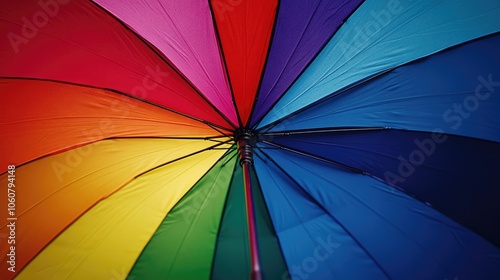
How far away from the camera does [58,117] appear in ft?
5.02

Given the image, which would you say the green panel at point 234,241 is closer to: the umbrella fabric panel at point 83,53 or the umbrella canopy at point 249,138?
the umbrella canopy at point 249,138

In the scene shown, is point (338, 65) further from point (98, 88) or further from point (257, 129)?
point (98, 88)

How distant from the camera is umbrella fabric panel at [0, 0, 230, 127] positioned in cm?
134

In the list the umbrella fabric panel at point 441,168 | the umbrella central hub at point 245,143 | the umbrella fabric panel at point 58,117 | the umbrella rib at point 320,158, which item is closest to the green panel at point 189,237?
the umbrella central hub at point 245,143

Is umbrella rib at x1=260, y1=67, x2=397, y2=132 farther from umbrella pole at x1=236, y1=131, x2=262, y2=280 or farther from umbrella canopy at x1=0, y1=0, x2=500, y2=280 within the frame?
umbrella pole at x1=236, y1=131, x2=262, y2=280

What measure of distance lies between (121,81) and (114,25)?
27cm

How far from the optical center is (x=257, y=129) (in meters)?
1.84

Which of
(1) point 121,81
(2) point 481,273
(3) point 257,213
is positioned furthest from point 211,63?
(2) point 481,273

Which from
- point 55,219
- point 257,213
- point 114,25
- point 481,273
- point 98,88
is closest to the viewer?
point 114,25

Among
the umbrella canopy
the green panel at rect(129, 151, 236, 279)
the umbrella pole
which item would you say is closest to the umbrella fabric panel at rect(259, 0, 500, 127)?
the umbrella canopy

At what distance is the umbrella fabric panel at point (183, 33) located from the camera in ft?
Answer: 4.51

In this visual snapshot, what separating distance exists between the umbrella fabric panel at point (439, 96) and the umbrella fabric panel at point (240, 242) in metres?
0.77

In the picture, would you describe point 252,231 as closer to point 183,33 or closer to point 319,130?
point 319,130

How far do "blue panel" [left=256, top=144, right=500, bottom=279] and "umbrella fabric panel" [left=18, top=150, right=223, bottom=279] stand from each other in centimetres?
89
